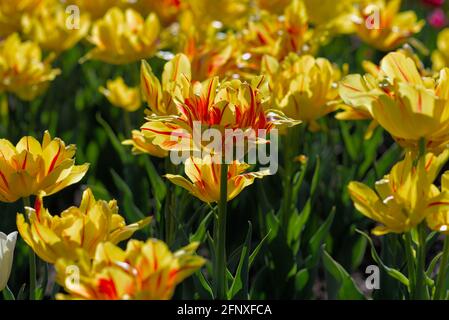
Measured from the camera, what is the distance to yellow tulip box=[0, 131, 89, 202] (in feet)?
4.70

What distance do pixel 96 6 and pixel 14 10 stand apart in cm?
34

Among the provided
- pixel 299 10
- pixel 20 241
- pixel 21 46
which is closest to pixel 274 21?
pixel 299 10

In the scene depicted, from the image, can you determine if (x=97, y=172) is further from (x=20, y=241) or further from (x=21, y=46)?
(x=20, y=241)

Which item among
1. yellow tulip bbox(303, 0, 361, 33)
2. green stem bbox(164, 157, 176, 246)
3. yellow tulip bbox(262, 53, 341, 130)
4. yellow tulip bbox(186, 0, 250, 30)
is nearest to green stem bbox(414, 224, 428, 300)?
green stem bbox(164, 157, 176, 246)

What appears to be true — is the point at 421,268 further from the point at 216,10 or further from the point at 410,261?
the point at 216,10

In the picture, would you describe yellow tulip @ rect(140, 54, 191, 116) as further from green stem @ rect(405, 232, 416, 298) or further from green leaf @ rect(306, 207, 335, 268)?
green stem @ rect(405, 232, 416, 298)

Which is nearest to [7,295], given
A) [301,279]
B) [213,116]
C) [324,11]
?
[213,116]

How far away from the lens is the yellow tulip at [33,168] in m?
1.43

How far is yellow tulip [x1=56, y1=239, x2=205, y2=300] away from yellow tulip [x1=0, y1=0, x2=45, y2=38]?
Answer: 2124 millimetres

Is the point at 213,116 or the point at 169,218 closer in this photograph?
the point at 213,116

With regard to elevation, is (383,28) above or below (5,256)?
above

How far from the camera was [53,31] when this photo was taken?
2.92 meters

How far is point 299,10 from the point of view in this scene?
7.76 ft
